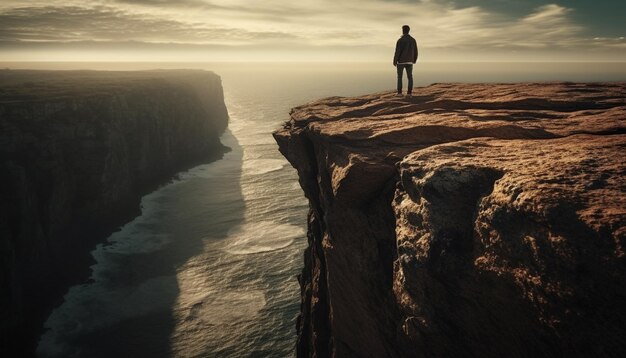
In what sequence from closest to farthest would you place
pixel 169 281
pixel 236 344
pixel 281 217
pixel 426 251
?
pixel 426 251
pixel 236 344
pixel 169 281
pixel 281 217

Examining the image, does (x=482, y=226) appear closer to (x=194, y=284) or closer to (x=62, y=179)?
(x=194, y=284)

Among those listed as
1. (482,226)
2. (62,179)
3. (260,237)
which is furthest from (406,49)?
(62,179)

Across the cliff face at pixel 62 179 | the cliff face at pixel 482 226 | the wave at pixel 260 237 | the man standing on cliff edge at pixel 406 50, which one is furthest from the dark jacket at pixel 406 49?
the cliff face at pixel 62 179

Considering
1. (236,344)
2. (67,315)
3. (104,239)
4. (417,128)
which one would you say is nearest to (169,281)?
(67,315)

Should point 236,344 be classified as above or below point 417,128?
below

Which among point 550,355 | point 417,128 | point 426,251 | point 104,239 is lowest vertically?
point 104,239

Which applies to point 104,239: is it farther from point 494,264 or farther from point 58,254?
point 494,264

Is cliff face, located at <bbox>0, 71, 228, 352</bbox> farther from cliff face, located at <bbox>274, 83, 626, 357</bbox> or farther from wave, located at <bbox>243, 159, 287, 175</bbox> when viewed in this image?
cliff face, located at <bbox>274, 83, 626, 357</bbox>

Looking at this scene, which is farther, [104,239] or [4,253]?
[104,239]
